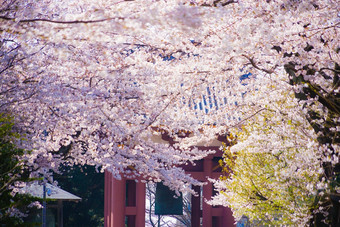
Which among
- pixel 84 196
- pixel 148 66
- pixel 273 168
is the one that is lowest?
pixel 84 196

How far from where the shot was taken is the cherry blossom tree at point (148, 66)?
14.1 ft

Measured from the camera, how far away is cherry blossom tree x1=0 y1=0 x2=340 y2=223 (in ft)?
14.1

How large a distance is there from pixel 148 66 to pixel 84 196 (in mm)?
11385

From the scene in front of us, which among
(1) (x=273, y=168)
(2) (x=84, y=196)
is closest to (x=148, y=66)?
(1) (x=273, y=168)

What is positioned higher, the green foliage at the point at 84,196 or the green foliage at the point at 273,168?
the green foliage at the point at 273,168

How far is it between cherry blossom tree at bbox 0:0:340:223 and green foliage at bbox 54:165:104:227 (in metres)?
7.98

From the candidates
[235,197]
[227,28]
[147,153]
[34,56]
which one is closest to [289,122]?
[227,28]

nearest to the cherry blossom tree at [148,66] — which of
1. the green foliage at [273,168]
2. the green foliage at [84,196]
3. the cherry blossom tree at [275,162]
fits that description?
the cherry blossom tree at [275,162]

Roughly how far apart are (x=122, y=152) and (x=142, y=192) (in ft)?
10.6

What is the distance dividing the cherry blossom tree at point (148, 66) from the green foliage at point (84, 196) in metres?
7.98

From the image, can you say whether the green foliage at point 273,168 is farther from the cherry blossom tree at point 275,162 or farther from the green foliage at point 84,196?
the green foliage at point 84,196

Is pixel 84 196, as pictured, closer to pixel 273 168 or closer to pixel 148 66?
pixel 273 168

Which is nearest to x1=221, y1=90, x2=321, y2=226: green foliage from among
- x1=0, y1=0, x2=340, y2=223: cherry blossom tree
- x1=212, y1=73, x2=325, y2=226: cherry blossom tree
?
x1=212, y1=73, x2=325, y2=226: cherry blossom tree

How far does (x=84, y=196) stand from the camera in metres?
17.2
